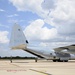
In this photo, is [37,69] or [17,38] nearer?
[37,69]

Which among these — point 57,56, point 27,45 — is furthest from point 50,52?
point 27,45

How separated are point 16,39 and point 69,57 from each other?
A: 685 inches

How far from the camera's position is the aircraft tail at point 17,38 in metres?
54.4

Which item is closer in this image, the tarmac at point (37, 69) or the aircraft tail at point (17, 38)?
the tarmac at point (37, 69)

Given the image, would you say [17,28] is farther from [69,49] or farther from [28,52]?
[69,49]

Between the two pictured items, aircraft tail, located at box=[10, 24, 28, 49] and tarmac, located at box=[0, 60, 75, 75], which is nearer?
tarmac, located at box=[0, 60, 75, 75]

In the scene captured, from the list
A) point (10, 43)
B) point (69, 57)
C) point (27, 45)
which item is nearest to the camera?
point (10, 43)

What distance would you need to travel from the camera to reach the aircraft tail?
178 ft

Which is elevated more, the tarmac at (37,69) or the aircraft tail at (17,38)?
the aircraft tail at (17,38)

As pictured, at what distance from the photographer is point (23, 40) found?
5716cm

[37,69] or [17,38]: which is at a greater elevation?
[17,38]

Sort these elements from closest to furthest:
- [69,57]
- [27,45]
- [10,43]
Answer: [10,43]
[27,45]
[69,57]

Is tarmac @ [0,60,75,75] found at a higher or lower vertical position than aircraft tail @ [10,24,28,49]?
lower

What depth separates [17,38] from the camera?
181ft
